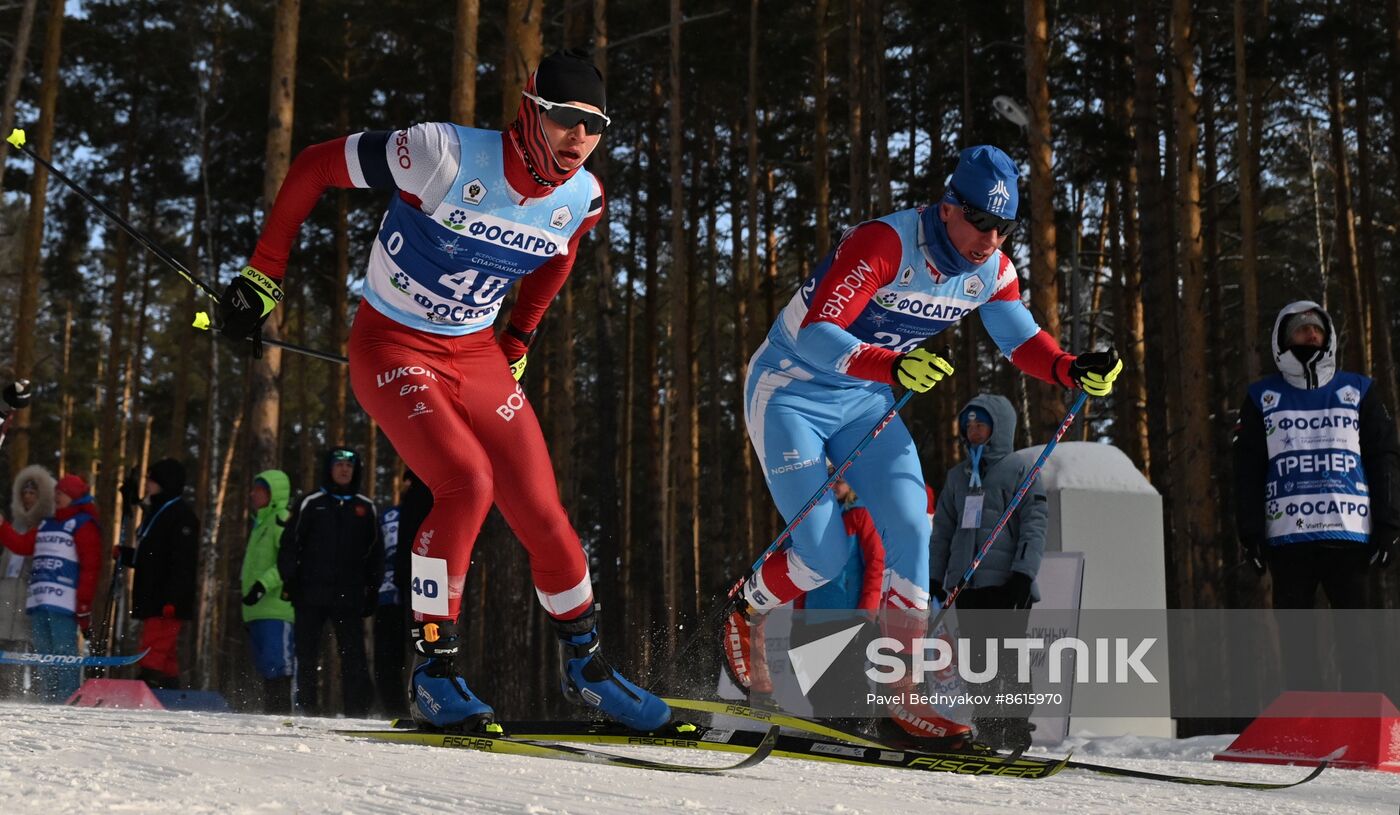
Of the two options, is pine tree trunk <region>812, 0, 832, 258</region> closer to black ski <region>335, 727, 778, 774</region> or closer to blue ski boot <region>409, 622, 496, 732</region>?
blue ski boot <region>409, 622, 496, 732</region>

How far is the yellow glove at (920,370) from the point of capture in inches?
184

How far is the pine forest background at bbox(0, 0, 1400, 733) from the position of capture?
16.8 metres

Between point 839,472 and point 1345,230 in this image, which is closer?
point 839,472

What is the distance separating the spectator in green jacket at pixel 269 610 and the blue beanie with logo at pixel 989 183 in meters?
6.01

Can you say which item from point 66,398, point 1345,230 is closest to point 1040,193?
point 1345,230

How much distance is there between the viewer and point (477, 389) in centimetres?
479

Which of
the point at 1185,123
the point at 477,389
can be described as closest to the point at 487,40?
the point at 1185,123

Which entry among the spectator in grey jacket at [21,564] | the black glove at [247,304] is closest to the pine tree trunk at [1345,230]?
the spectator in grey jacket at [21,564]

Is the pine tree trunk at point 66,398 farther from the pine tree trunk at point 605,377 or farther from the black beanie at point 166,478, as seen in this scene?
the black beanie at point 166,478

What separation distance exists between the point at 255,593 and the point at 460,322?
5.70 meters

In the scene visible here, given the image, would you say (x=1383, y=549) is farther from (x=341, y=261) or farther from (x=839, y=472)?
(x=341, y=261)

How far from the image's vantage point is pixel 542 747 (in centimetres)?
416

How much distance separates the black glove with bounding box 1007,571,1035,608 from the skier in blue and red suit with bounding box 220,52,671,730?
3196 mm

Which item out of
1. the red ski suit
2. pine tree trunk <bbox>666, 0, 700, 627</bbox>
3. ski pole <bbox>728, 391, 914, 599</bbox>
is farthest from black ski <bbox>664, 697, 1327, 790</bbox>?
pine tree trunk <bbox>666, 0, 700, 627</bbox>
